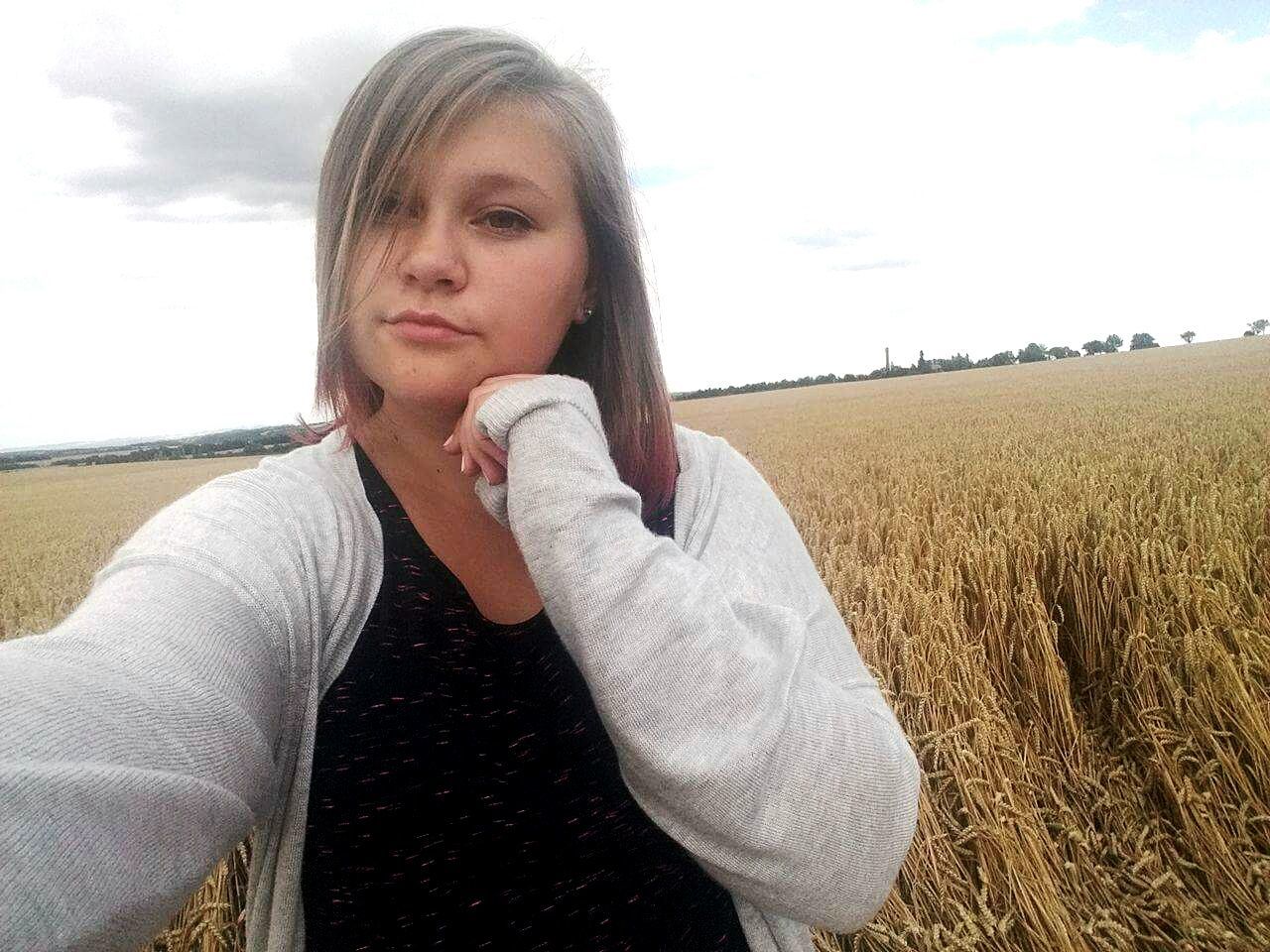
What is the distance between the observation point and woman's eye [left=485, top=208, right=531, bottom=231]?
2.87ft

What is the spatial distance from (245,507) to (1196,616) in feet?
6.02

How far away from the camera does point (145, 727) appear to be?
1.77 feet

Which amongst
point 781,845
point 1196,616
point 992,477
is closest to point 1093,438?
point 992,477

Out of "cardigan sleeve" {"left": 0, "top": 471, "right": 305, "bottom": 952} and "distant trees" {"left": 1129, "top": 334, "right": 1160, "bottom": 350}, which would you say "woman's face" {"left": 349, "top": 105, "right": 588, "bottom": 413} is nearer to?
"cardigan sleeve" {"left": 0, "top": 471, "right": 305, "bottom": 952}

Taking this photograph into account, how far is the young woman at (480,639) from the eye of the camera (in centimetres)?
64

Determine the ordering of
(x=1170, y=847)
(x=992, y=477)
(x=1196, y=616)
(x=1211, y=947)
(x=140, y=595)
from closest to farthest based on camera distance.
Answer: (x=140, y=595), (x=1211, y=947), (x=1170, y=847), (x=1196, y=616), (x=992, y=477)

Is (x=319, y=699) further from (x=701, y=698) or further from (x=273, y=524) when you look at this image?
(x=701, y=698)

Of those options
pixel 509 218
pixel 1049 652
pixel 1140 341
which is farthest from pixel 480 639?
pixel 1140 341

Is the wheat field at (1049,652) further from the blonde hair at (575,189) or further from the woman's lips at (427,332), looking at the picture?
the woman's lips at (427,332)

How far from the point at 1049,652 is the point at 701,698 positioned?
4.26 feet

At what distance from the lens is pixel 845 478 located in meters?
2.09

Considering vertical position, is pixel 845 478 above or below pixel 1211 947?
above

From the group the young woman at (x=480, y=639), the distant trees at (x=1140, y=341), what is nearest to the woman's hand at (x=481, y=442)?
the young woman at (x=480, y=639)

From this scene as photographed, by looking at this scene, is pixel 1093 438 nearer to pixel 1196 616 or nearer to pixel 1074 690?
Result: pixel 1196 616
